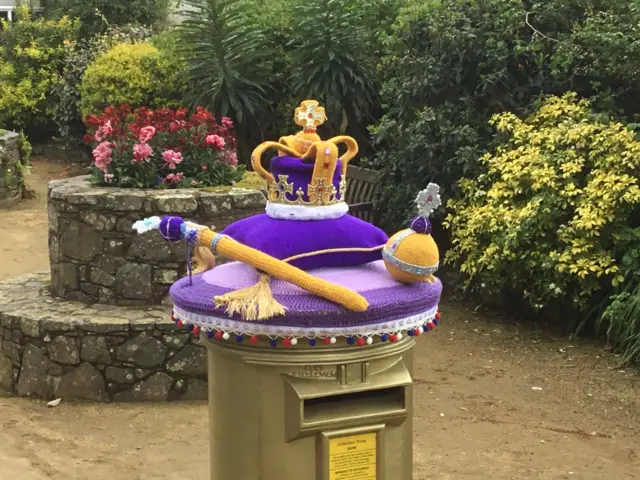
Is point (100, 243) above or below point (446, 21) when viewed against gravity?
below

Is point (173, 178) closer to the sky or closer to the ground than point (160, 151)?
closer to the ground

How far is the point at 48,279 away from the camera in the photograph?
22.2 ft

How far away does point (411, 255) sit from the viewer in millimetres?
2611

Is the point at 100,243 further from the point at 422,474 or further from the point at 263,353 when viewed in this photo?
the point at 263,353

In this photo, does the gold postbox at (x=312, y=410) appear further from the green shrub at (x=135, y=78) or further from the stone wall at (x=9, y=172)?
the stone wall at (x=9, y=172)

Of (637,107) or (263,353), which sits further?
(637,107)

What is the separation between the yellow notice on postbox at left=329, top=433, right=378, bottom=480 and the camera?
102 inches

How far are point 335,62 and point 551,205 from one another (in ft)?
11.9

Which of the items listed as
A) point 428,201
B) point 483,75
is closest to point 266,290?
point 428,201

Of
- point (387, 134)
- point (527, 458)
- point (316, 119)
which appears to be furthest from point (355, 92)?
point (316, 119)

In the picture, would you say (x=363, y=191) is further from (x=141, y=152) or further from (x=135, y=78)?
(x=135, y=78)

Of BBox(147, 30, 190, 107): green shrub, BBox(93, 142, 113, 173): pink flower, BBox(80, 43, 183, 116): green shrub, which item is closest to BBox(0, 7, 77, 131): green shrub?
BBox(80, 43, 183, 116): green shrub

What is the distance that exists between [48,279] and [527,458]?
160 inches

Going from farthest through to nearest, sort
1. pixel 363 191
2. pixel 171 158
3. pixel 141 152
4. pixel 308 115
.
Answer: pixel 363 191, pixel 171 158, pixel 141 152, pixel 308 115
